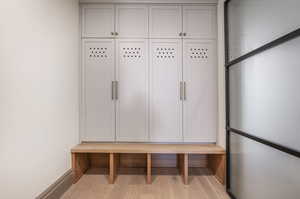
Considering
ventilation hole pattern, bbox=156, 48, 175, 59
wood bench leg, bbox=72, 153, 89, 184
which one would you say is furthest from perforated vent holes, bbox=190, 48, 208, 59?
wood bench leg, bbox=72, 153, 89, 184

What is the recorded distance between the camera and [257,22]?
136 cm

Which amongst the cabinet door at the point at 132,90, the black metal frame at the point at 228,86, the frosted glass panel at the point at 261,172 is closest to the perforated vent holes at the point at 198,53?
the black metal frame at the point at 228,86

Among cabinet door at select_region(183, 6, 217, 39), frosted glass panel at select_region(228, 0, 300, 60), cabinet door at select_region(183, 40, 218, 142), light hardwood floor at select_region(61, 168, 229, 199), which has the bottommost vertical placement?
light hardwood floor at select_region(61, 168, 229, 199)

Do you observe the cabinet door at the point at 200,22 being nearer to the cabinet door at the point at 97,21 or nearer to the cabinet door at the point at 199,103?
the cabinet door at the point at 199,103

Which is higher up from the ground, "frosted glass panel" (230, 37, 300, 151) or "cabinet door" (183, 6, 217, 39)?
"cabinet door" (183, 6, 217, 39)

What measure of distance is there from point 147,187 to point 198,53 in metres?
1.85

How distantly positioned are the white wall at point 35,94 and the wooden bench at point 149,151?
0.59ft

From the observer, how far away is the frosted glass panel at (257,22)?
1038 millimetres

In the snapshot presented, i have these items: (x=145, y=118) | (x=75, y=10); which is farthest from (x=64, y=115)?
(x=75, y=10)

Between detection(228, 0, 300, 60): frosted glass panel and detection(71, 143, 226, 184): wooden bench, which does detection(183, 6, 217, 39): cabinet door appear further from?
detection(71, 143, 226, 184): wooden bench

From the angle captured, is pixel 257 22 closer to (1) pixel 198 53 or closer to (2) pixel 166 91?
(1) pixel 198 53

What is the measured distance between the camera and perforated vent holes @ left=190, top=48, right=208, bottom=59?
2.25 meters

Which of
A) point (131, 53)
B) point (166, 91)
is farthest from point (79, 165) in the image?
point (131, 53)

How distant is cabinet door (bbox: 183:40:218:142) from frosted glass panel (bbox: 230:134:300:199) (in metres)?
0.44
